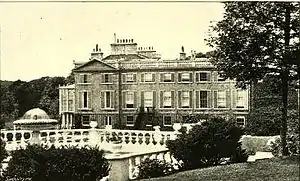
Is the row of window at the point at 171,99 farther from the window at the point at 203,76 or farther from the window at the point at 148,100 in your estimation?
the window at the point at 203,76

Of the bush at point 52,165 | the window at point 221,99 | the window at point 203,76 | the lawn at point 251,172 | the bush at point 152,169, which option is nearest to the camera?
the bush at point 52,165

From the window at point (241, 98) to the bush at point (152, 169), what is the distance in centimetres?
304

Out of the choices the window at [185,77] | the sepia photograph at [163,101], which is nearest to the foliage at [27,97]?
the sepia photograph at [163,101]

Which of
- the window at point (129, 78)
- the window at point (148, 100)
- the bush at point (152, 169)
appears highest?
the window at point (129, 78)

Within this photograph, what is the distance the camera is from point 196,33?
1045 centimetres

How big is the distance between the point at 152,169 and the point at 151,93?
4.31 meters

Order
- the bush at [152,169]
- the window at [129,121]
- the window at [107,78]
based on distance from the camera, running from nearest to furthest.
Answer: the bush at [152,169] → the window at [129,121] → the window at [107,78]

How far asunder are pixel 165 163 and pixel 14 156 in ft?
9.32

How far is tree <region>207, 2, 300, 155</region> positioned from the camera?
1028 cm

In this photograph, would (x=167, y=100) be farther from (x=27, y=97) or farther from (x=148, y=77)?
(x=27, y=97)

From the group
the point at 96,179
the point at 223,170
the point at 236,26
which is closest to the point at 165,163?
the point at 223,170

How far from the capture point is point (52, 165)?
862 cm

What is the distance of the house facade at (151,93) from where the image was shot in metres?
13.2

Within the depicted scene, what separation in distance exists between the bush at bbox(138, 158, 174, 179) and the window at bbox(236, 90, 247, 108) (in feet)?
9.97
